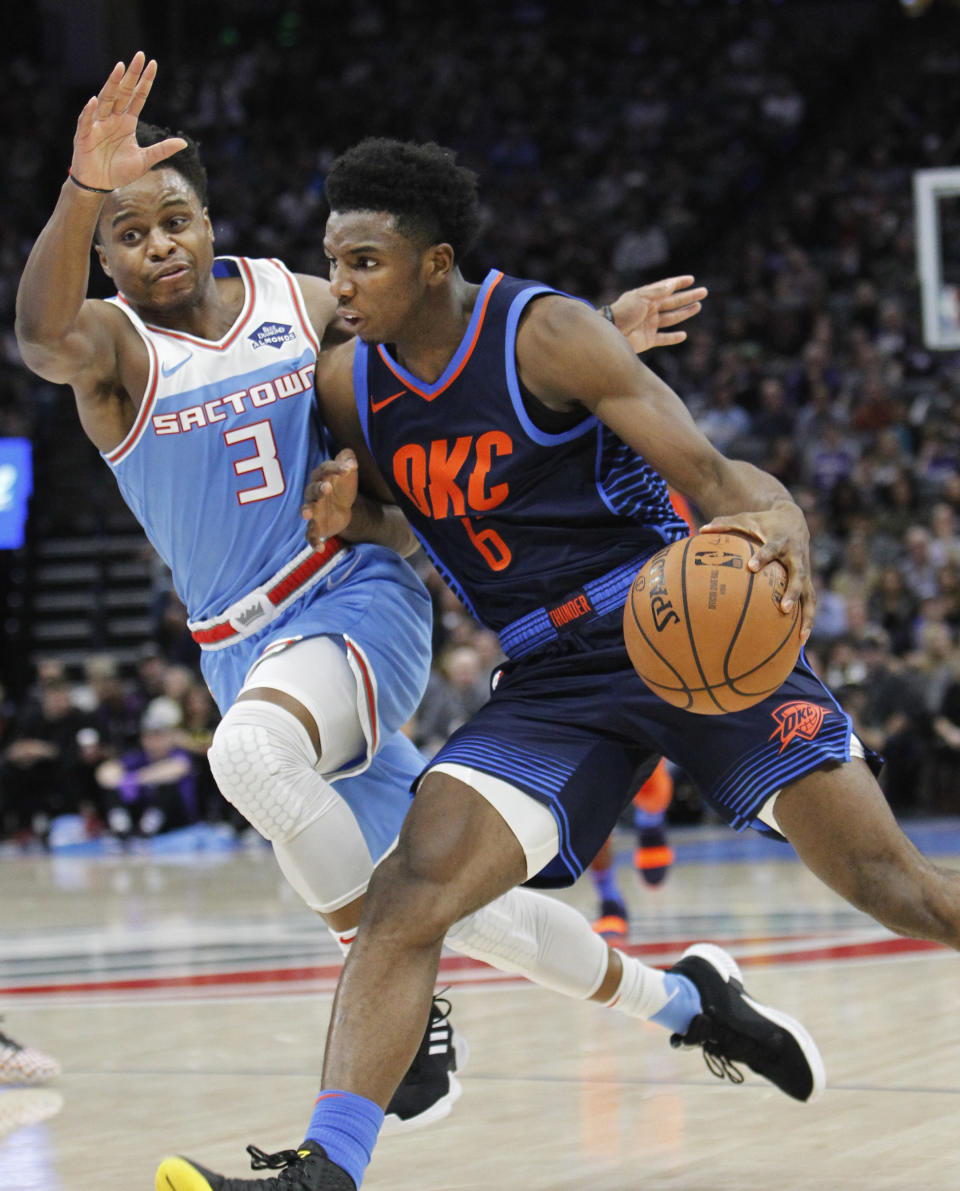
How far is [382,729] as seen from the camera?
381 cm

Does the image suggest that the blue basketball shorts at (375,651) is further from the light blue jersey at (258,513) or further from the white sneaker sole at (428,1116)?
the white sneaker sole at (428,1116)

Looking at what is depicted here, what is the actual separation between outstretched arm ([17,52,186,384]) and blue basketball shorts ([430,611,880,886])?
123cm

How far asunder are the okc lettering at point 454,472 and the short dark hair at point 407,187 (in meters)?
0.43

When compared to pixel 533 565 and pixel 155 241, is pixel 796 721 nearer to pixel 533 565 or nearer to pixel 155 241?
pixel 533 565

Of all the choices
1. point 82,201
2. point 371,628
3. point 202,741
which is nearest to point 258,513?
point 371,628

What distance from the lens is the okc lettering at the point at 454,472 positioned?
3479 mm

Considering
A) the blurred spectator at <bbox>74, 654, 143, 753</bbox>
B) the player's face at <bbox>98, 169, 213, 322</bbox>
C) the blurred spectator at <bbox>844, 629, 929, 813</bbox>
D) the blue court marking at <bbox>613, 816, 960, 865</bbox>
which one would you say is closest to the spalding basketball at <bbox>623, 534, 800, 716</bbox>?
the player's face at <bbox>98, 169, 213, 322</bbox>

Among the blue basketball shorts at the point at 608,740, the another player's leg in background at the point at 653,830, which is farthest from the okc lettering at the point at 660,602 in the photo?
the another player's leg in background at the point at 653,830

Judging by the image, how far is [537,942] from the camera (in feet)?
12.5

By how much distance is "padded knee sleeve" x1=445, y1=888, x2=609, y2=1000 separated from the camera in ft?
12.2

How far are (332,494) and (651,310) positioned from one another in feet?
3.22

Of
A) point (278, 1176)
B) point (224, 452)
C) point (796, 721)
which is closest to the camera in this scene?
point (278, 1176)

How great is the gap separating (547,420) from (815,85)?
56.4 ft

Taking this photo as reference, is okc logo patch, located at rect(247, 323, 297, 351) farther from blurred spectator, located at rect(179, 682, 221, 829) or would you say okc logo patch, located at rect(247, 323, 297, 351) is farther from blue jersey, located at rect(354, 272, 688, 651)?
blurred spectator, located at rect(179, 682, 221, 829)
